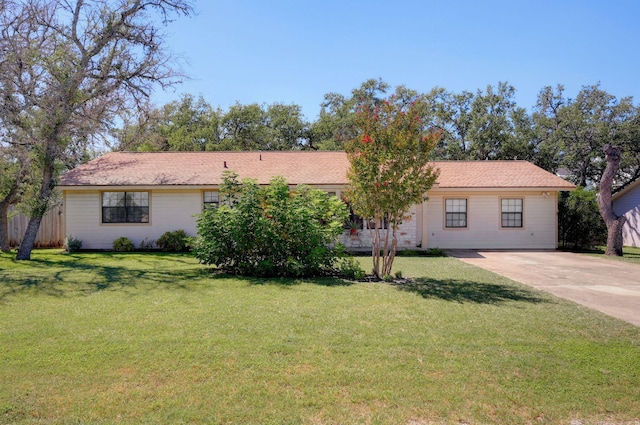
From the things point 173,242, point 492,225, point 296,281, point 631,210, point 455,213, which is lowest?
point 296,281

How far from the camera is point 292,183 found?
17531 millimetres

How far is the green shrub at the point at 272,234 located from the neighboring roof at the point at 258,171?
6.65 m

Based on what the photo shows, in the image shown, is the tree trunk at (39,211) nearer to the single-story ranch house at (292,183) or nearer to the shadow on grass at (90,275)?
the shadow on grass at (90,275)

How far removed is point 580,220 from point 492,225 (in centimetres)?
430

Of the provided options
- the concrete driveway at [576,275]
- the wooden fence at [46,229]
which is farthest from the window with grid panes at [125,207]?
the concrete driveway at [576,275]

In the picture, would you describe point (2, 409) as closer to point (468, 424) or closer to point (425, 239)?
point (468, 424)

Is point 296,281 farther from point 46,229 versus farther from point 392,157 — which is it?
point 46,229

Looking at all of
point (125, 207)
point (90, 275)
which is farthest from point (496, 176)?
point (90, 275)

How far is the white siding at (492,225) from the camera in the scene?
60.2 ft

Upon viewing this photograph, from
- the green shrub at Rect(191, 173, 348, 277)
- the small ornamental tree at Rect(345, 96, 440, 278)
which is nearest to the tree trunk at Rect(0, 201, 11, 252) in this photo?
the green shrub at Rect(191, 173, 348, 277)

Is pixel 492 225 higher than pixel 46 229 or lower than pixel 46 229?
higher

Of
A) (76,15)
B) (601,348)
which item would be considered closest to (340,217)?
(601,348)

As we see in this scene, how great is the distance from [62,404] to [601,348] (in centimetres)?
577

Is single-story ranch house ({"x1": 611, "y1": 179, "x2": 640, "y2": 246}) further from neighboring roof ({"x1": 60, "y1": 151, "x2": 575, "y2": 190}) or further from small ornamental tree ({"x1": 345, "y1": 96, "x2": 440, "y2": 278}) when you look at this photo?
small ornamental tree ({"x1": 345, "y1": 96, "x2": 440, "y2": 278})
